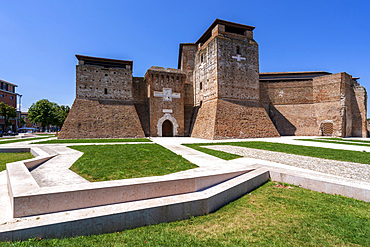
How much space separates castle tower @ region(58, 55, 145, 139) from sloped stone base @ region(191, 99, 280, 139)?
7985 millimetres

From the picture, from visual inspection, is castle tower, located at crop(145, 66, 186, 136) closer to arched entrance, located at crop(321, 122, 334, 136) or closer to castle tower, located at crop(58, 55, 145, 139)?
castle tower, located at crop(58, 55, 145, 139)

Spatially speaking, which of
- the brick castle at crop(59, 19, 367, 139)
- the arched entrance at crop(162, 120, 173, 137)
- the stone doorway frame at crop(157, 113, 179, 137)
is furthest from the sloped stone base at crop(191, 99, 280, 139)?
the arched entrance at crop(162, 120, 173, 137)

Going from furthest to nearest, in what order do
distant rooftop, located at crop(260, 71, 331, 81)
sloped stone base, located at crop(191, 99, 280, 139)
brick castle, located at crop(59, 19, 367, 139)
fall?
distant rooftop, located at crop(260, 71, 331, 81) < brick castle, located at crop(59, 19, 367, 139) < sloped stone base, located at crop(191, 99, 280, 139)

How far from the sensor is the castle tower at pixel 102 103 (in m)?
20.2

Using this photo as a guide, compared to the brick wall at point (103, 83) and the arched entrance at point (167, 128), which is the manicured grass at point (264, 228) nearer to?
the arched entrance at point (167, 128)

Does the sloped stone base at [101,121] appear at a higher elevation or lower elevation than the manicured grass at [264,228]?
higher

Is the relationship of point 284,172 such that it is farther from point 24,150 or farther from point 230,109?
point 230,109

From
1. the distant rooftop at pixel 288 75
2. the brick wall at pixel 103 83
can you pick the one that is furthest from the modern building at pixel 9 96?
the distant rooftop at pixel 288 75

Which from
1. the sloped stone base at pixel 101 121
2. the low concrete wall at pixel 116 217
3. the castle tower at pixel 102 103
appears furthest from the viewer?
the castle tower at pixel 102 103

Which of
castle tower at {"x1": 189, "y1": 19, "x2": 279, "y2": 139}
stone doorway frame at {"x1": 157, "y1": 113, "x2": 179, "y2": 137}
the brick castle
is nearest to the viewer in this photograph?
castle tower at {"x1": 189, "y1": 19, "x2": 279, "y2": 139}

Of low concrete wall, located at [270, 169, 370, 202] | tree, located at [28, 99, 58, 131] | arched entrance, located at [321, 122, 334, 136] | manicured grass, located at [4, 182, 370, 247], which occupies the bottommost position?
manicured grass, located at [4, 182, 370, 247]

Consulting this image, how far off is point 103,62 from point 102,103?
19.0 ft

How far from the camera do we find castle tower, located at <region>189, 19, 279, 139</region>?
19938 millimetres

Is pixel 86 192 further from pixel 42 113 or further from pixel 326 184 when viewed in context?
pixel 42 113
